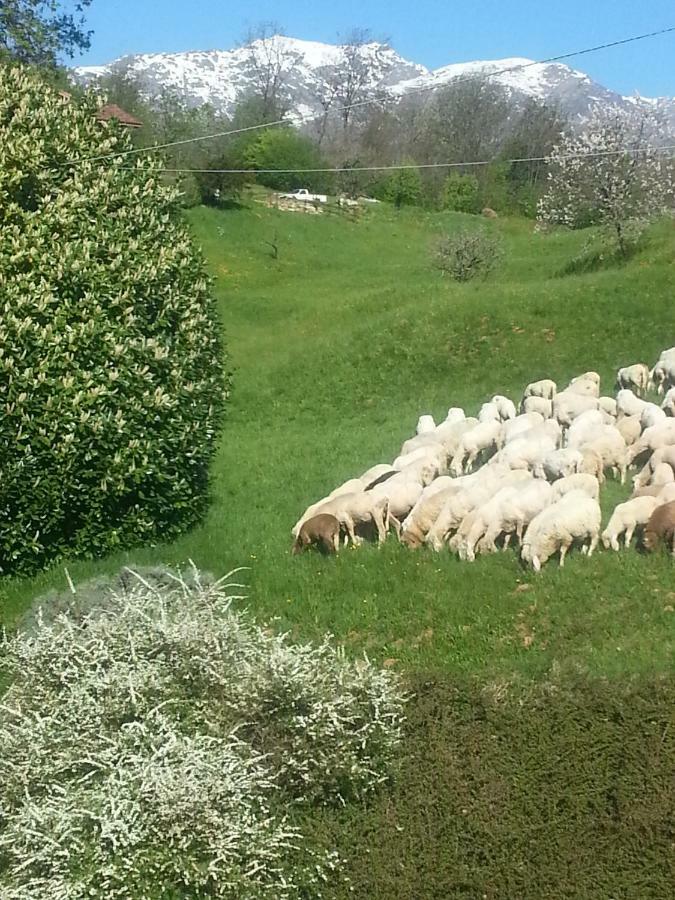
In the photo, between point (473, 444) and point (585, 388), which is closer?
point (473, 444)

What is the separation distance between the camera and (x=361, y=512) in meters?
11.8

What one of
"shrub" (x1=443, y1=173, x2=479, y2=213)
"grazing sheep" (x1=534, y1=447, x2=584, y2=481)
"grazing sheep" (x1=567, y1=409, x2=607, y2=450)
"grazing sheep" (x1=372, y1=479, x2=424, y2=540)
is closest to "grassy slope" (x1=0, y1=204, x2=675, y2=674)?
"grazing sheep" (x1=534, y1=447, x2=584, y2=481)

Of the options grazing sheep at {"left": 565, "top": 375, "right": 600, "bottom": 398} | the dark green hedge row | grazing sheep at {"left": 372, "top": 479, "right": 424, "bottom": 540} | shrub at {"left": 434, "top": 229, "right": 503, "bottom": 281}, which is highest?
shrub at {"left": 434, "top": 229, "right": 503, "bottom": 281}

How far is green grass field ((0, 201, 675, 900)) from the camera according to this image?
6301mm

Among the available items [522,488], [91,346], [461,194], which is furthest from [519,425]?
[461,194]

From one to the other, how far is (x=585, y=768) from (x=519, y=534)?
4.38 metres

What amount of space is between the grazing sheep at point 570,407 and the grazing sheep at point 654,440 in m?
2.26

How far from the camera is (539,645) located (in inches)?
347

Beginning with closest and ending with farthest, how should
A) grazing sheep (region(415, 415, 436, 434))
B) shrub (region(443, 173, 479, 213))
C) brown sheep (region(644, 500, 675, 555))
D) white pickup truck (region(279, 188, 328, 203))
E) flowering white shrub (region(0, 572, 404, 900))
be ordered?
flowering white shrub (region(0, 572, 404, 900))
brown sheep (region(644, 500, 675, 555))
grazing sheep (region(415, 415, 436, 434))
white pickup truck (region(279, 188, 328, 203))
shrub (region(443, 173, 479, 213))

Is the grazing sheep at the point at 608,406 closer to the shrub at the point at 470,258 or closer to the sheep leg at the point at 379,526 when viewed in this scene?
the sheep leg at the point at 379,526

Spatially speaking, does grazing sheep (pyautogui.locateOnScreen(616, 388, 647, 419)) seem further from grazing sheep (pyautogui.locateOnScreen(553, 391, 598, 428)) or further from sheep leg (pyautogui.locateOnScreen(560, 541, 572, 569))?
sheep leg (pyautogui.locateOnScreen(560, 541, 572, 569))

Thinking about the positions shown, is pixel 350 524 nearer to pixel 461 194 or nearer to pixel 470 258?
pixel 470 258

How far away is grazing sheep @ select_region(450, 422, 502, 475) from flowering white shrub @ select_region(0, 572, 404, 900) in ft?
24.0

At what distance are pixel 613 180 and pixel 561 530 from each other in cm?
2568
